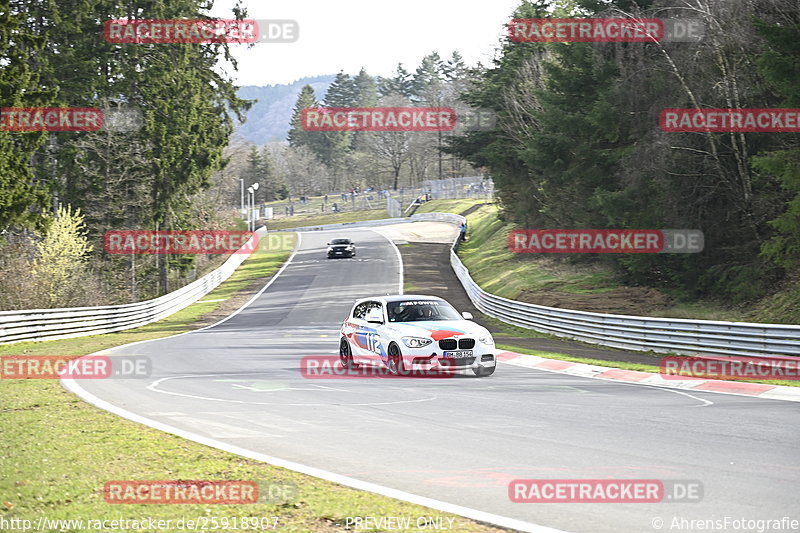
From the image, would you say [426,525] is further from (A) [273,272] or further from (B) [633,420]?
(A) [273,272]

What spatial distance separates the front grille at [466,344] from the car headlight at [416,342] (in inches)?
22.9

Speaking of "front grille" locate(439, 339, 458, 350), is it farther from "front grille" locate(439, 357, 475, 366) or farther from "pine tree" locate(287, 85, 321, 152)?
"pine tree" locate(287, 85, 321, 152)

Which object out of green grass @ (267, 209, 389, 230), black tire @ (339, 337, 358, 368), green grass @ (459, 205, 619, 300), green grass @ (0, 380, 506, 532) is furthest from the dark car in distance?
green grass @ (0, 380, 506, 532)

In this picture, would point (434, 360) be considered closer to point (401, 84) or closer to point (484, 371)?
point (484, 371)

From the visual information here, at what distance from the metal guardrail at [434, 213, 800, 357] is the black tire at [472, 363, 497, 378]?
616cm

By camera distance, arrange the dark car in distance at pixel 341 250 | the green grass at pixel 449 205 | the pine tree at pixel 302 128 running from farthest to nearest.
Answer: the pine tree at pixel 302 128, the green grass at pixel 449 205, the dark car in distance at pixel 341 250

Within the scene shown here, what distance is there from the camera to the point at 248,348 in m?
25.1

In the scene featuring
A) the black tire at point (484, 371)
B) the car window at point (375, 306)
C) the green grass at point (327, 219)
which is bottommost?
the black tire at point (484, 371)

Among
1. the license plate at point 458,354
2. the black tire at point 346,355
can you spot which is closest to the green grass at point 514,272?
the black tire at point 346,355

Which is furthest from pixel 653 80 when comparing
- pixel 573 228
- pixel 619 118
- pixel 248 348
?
pixel 248 348

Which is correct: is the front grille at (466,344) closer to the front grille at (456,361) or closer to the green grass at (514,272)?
the front grille at (456,361)

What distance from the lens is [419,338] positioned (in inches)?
628

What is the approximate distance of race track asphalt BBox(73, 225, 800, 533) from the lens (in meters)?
6.91

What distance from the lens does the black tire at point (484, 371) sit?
16441 mm
